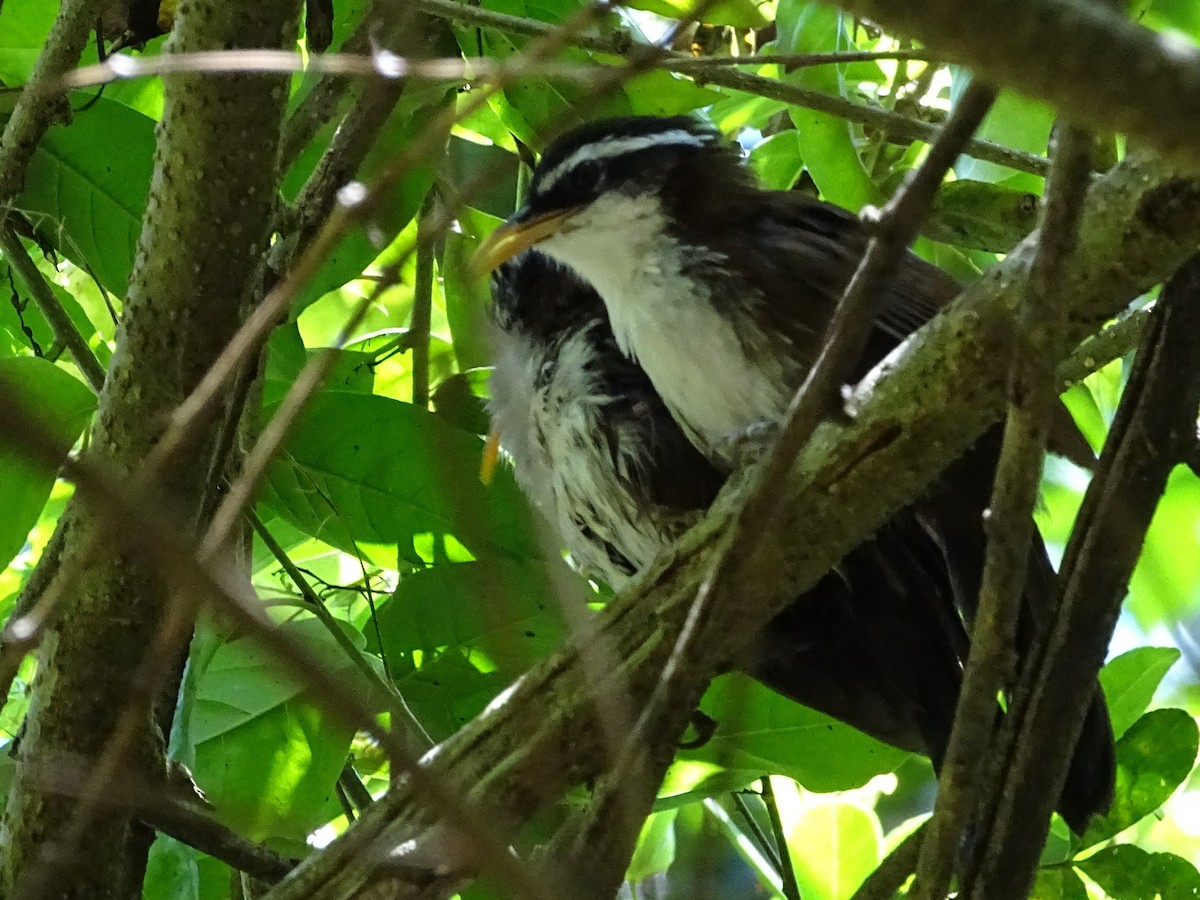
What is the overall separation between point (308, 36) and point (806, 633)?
3.55ft

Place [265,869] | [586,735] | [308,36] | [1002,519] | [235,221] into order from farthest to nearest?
[308,36] < [265,869] < [235,221] < [586,735] < [1002,519]

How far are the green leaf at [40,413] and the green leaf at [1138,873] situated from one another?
1.28m

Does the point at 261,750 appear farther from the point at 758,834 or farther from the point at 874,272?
the point at 874,272

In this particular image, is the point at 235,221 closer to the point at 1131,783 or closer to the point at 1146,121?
the point at 1146,121

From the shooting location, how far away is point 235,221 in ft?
4.59

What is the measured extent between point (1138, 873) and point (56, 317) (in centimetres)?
154

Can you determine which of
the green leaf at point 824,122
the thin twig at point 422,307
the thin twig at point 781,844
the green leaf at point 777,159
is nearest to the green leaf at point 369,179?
the thin twig at point 422,307

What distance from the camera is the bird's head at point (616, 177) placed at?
1.98m

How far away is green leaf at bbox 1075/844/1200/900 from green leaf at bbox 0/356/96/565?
4.21 ft

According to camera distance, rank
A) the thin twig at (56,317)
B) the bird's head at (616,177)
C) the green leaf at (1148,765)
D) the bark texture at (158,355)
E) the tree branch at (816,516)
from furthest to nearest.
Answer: the bird's head at (616,177)
the thin twig at (56,317)
the green leaf at (1148,765)
the bark texture at (158,355)
the tree branch at (816,516)

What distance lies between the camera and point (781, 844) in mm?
1884

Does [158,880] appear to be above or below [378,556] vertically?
below

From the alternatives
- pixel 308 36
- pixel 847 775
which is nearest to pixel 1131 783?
pixel 847 775

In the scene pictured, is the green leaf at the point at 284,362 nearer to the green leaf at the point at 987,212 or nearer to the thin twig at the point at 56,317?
the thin twig at the point at 56,317
